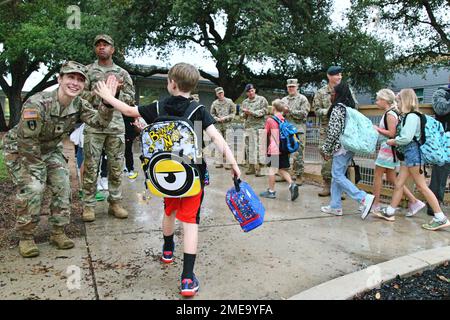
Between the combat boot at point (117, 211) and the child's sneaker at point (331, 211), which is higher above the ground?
the combat boot at point (117, 211)

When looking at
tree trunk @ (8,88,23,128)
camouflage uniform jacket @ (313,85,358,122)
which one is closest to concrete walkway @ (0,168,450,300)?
camouflage uniform jacket @ (313,85,358,122)

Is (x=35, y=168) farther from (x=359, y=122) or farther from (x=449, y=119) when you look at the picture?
(x=449, y=119)

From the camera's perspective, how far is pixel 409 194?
4.70 m

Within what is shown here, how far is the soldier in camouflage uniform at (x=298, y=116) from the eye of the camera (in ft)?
22.4

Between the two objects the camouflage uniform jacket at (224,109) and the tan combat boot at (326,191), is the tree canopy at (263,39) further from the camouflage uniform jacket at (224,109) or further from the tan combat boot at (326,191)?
the tan combat boot at (326,191)

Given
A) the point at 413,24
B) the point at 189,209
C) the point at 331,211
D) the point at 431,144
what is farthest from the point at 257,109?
the point at 413,24

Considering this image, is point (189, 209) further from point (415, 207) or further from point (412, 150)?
point (415, 207)

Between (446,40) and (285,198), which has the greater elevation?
(446,40)

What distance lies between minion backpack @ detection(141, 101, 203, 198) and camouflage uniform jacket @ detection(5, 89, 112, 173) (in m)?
1.00

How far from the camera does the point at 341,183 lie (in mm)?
4574

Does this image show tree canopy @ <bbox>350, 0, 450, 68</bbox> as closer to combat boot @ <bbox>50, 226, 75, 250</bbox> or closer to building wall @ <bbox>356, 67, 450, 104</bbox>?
building wall @ <bbox>356, 67, 450, 104</bbox>

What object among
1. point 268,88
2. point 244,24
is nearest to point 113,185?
point 244,24

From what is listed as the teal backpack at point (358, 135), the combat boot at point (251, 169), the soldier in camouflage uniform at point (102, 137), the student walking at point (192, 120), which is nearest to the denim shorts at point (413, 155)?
the teal backpack at point (358, 135)
